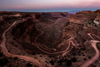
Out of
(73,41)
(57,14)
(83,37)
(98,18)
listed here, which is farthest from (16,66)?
(57,14)

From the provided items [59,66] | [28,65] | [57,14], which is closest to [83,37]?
[59,66]

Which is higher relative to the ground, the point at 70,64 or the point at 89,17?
the point at 89,17

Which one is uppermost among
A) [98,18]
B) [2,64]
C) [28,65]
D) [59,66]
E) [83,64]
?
[98,18]

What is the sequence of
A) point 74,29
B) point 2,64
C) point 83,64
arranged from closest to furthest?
point 2,64
point 83,64
point 74,29

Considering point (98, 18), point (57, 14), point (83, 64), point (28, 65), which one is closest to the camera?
point (28, 65)

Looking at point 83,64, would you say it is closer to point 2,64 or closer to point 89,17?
point 2,64

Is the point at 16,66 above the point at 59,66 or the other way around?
above

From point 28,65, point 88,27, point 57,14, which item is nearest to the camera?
point 28,65

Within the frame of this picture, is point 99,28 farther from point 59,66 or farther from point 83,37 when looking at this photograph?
point 59,66

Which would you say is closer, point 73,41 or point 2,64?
point 2,64
